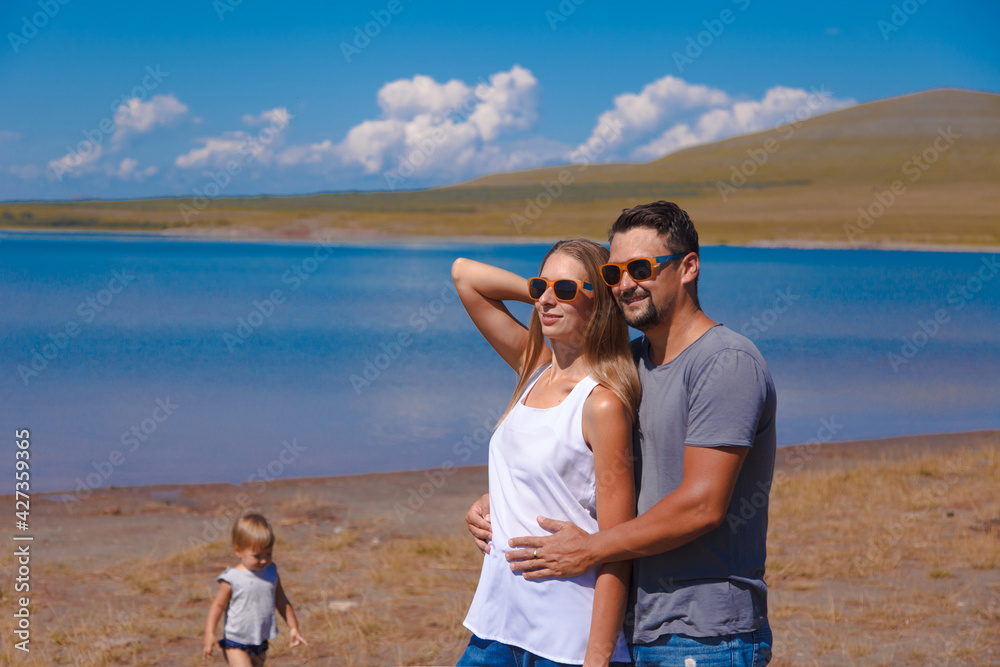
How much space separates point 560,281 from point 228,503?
7.57 meters

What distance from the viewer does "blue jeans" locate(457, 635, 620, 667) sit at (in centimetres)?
232

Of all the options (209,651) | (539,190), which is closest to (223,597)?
(209,651)

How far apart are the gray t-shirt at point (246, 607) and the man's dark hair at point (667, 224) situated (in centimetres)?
234

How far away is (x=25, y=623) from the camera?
5.22m

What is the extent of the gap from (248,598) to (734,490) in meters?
2.45

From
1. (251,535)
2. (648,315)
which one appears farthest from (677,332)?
(251,535)

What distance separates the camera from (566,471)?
227cm

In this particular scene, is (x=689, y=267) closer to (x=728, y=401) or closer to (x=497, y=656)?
(x=728, y=401)

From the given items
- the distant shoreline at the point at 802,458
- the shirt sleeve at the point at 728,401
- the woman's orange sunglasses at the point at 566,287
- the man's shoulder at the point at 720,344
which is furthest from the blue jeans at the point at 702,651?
the distant shoreline at the point at 802,458

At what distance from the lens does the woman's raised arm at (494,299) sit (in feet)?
9.53

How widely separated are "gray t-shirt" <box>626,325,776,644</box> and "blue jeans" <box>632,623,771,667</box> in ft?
0.08

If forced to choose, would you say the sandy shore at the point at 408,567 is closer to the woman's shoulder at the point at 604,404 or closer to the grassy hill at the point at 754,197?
the woman's shoulder at the point at 604,404

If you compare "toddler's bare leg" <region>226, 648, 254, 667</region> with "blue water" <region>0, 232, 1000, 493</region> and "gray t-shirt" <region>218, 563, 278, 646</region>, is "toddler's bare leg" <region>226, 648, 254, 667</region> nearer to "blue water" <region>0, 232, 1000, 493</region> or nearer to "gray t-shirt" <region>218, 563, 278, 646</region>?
"gray t-shirt" <region>218, 563, 278, 646</region>

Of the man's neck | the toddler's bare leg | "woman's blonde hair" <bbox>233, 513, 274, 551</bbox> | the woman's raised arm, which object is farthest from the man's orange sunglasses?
the toddler's bare leg
